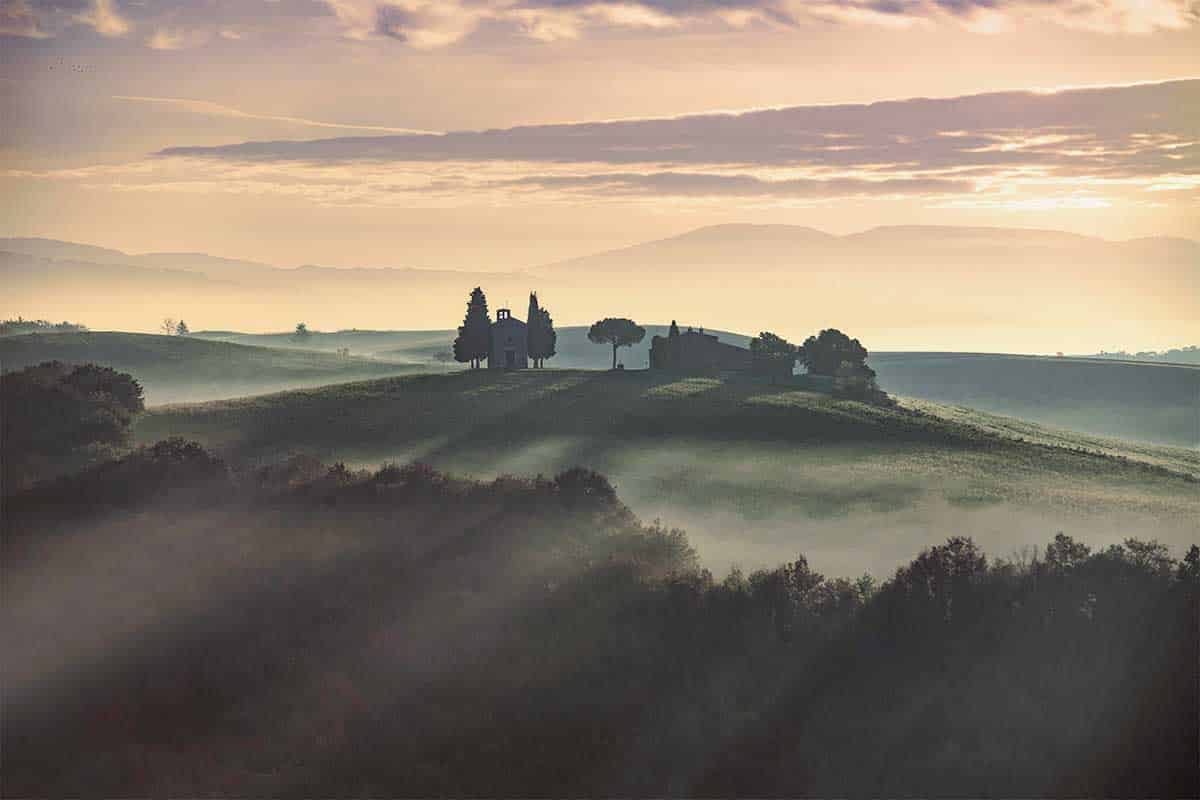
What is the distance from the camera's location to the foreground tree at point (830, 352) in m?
136

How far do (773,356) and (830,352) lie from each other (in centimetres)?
683

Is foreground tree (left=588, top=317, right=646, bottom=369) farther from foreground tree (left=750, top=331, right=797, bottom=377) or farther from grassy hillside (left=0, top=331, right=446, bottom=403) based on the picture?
grassy hillside (left=0, top=331, right=446, bottom=403)

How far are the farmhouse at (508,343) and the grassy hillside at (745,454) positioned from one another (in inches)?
256

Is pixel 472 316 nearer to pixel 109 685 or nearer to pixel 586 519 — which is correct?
pixel 586 519

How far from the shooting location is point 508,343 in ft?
436

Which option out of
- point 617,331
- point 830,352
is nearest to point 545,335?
point 617,331

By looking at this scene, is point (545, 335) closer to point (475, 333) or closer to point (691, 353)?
point (475, 333)

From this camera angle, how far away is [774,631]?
136 ft

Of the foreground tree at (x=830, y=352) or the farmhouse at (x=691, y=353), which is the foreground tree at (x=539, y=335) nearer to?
the farmhouse at (x=691, y=353)

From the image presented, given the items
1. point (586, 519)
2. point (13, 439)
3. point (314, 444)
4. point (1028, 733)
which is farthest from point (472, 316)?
point (1028, 733)

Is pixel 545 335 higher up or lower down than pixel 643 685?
higher up

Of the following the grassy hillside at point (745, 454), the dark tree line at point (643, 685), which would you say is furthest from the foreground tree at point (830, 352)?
the dark tree line at point (643, 685)

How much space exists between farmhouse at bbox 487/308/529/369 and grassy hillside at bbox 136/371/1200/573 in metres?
6.51

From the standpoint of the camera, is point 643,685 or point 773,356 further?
point 773,356
